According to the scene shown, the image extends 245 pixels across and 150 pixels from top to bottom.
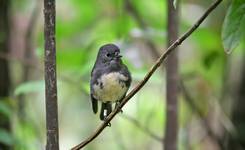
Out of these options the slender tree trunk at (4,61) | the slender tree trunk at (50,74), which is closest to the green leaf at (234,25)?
the slender tree trunk at (50,74)

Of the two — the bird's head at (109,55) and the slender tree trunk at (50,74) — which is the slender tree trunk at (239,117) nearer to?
the bird's head at (109,55)

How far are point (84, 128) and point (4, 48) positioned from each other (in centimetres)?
162

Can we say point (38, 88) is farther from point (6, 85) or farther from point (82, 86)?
point (6, 85)

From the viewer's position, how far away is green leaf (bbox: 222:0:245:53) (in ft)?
4.45

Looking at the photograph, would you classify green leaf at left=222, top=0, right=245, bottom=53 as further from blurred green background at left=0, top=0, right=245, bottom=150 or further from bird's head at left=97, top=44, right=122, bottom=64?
blurred green background at left=0, top=0, right=245, bottom=150

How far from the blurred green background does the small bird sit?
0.35 ft

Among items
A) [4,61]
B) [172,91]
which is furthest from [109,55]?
[4,61]

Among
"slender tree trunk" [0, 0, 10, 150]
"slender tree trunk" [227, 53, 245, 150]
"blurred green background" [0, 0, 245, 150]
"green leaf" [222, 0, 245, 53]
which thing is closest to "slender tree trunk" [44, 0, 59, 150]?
"green leaf" [222, 0, 245, 53]

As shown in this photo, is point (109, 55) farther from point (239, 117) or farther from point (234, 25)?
point (239, 117)

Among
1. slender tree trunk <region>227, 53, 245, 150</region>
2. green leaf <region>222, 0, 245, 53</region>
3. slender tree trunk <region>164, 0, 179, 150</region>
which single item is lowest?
slender tree trunk <region>227, 53, 245, 150</region>

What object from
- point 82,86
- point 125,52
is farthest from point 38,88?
point 125,52

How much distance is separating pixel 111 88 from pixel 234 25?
2.70ft

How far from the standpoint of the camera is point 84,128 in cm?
458

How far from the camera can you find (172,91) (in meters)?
2.25
